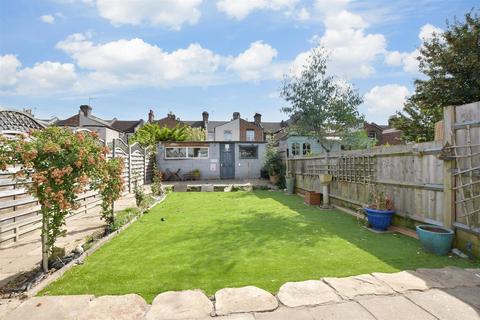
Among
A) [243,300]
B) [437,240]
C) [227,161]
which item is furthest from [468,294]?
[227,161]

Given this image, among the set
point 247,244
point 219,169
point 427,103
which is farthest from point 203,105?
point 247,244

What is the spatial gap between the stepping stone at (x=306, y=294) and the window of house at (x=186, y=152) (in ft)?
57.5

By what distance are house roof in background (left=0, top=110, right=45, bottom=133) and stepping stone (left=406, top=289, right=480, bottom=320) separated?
244 inches

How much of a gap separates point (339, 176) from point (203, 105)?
34.8m

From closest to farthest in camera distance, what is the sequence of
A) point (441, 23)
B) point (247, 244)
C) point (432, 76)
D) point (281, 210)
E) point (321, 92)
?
point (247, 244) → point (281, 210) → point (441, 23) → point (432, 76) → point (321, 92)

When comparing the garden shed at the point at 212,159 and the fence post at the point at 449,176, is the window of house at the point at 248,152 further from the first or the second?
the fence post at the point at 449,176

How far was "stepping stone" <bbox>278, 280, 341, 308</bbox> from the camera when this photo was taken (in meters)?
2.80

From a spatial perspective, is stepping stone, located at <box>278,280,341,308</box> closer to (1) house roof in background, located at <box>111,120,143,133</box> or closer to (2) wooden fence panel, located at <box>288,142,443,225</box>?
(2) wooden fence panel, located at <box>288,142,443,225</box>

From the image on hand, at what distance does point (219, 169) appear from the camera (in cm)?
2044

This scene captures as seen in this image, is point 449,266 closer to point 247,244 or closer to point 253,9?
point 247,244

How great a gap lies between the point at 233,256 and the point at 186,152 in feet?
54.4

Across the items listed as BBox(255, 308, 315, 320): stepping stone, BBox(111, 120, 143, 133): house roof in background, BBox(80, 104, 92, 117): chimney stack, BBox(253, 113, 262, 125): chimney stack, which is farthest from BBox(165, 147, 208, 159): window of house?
BBox(111, 120, 143, 133): house roof in background

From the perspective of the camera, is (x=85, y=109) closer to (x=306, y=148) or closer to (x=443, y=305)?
(x=306, y=148)

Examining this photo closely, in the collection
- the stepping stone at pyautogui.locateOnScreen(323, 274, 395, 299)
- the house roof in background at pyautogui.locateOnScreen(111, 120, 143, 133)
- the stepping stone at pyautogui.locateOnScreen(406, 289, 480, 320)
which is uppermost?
the house roof in background at pyautogui.locateOnScreen(111, 120, 143, 133)
